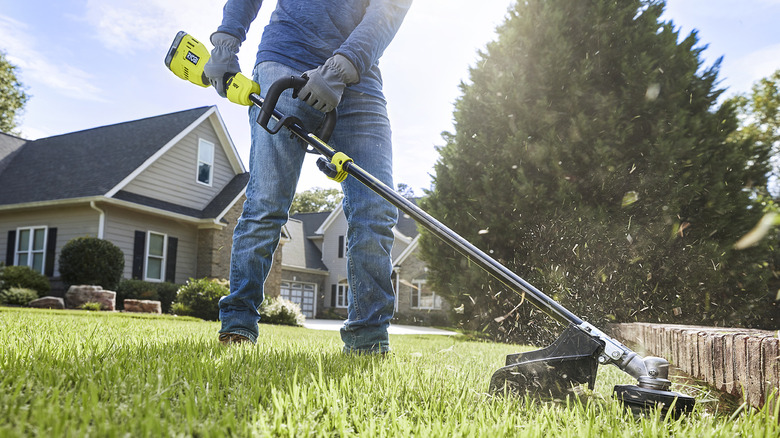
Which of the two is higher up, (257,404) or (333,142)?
(333,142)

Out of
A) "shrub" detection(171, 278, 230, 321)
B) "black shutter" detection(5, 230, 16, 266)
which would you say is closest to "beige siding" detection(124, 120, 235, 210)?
"black shutter" detection(5, 230, 16, 266)

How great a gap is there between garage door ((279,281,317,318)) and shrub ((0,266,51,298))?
1393cm

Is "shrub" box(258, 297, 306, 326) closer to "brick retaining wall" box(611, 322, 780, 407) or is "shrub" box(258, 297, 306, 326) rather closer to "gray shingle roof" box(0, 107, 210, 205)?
"gray shingle roof" box(0, 107, 210, 205)

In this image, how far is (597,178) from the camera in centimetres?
745

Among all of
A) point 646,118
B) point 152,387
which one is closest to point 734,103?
point 646,118

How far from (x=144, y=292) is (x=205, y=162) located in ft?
17.7

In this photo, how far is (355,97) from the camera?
3066mm

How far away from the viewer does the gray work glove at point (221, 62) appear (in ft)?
9.89

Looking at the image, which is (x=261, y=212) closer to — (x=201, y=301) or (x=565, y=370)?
(x=565, y=370)

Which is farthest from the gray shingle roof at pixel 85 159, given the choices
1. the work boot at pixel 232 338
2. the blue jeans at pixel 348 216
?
the work boot at pixel 232 338

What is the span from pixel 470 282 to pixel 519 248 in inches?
34.3

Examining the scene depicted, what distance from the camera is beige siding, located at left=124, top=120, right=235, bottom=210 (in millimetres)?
15820

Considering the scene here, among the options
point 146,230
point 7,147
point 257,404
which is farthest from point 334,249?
point 257,404

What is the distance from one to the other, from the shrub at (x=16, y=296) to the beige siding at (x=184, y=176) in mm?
4270
